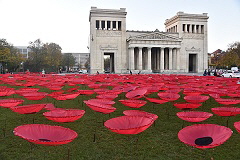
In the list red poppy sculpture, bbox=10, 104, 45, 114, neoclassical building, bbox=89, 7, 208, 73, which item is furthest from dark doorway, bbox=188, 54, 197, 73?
red poppy sculpture, bbox=10, 104, 45, 114

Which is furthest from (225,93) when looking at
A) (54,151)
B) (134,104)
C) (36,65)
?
(36,65)

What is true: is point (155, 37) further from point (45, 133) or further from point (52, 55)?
point (45, 133)

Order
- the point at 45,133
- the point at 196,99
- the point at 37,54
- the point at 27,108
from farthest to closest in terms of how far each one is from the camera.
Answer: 1. the point at 37,54
2. the point at 196,99
3. the point at 27,108
4. the point at 45,133

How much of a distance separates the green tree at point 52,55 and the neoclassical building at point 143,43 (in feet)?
43.4

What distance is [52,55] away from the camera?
241ft

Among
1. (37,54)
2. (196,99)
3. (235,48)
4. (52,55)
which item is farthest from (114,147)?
(235,48)

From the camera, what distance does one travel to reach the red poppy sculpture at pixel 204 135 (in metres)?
4.42

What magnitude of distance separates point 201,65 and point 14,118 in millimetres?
72158

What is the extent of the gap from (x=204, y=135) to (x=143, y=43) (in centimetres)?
6327

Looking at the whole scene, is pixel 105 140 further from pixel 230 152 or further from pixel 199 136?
pixel 230 152

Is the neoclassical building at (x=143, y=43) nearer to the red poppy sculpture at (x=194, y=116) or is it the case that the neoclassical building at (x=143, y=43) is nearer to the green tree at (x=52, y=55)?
the green tree at (x=52, y=55)

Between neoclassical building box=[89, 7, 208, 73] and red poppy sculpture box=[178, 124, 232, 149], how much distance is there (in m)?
60.5

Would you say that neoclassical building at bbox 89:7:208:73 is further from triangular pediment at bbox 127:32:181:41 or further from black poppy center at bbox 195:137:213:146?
black poppy center at bbox 195:137:213:146

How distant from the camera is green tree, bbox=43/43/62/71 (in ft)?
231
